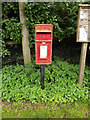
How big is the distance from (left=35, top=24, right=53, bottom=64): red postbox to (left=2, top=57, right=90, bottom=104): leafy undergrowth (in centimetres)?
88

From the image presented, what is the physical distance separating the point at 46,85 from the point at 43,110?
2.28 feet

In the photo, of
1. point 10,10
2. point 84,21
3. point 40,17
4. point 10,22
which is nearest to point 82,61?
point 84,21

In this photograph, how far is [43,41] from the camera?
2326mm

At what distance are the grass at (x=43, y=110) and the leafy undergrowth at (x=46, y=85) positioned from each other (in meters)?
0.12

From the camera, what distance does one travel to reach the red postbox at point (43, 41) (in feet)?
7.40

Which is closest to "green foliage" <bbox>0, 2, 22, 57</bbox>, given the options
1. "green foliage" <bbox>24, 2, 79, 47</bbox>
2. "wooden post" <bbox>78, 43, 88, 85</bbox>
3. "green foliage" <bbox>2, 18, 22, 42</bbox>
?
"green foliage" <bbox>2, 18, 22, 42</bbox>

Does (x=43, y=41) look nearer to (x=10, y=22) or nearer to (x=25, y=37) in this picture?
(x=25, y=37)

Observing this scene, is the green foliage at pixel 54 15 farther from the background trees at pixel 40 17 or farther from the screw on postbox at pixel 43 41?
the screw on postbox at pixel 43 41

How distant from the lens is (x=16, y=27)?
3.15m

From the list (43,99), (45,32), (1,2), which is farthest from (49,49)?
(1,2)

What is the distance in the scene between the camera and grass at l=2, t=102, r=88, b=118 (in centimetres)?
241

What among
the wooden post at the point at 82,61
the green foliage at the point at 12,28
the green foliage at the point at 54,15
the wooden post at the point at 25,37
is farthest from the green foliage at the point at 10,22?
the wooden post at the point at 82,61

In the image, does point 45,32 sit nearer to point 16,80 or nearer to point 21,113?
point 16,80

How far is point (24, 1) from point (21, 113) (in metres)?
3.02
